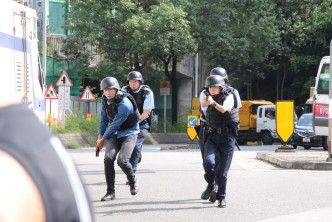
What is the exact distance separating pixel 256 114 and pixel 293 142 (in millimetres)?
6945

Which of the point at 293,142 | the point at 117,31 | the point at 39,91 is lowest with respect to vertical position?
the point at 293,142

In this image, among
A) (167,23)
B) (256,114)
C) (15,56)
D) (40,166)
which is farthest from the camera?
(256,114)

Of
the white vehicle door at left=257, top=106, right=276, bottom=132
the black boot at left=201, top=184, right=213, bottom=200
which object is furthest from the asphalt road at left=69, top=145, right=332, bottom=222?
the white vehicle door at left=257, top=106, right=276, bottom=132

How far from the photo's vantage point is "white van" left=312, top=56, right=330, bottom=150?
62.4 ft

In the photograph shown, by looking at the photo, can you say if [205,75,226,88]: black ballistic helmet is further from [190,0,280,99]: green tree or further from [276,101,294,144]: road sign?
[190,0,280,99]: green tree

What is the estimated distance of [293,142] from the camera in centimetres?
2588

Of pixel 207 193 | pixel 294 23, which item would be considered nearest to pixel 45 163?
pixel 207 193

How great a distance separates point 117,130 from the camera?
809 centimetres

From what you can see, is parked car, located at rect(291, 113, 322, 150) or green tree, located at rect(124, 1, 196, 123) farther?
green tree, located at rect(124, 1, 196, 123)

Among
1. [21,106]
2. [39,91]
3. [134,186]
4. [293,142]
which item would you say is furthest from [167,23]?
[21,106]

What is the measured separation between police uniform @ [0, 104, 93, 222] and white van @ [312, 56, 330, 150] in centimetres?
1823

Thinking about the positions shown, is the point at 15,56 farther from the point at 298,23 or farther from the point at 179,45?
the point at 298,23

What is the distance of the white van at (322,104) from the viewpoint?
19.0m

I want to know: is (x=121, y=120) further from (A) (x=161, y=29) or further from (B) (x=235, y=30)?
(B) (x=235, y=30)
